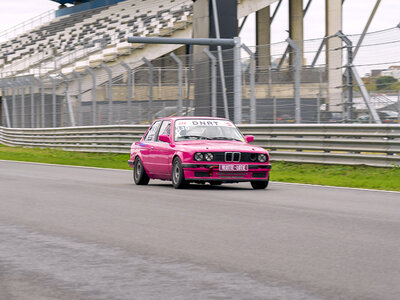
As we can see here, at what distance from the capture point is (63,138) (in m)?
33.0

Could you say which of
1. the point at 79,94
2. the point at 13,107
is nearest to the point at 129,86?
the point at 79,94

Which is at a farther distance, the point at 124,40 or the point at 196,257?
the point at 124,40

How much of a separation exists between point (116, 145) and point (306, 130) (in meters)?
10.0

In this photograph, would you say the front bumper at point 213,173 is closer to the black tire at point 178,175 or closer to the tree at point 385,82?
the black tire at point 178,175

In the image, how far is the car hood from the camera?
1377cm

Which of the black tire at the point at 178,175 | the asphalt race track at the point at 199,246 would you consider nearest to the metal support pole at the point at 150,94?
the black tire at the point at 178,175

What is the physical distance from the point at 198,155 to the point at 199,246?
6.54 metres

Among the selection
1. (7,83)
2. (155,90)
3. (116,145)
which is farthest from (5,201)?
(7,83)

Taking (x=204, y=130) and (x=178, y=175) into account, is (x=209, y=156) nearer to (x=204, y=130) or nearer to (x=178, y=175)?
(x=178, y=175)

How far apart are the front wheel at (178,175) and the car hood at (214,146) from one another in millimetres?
256

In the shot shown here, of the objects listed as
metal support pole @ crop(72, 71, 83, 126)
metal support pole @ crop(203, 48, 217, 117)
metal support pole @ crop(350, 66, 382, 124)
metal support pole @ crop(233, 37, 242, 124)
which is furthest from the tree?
metal support pole @ crop(72, 71, 83, 126)

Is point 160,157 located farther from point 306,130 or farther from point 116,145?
point 116,145

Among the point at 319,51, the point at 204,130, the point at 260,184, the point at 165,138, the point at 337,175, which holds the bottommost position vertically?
the point at 337,175

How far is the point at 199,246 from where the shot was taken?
7.18 m
